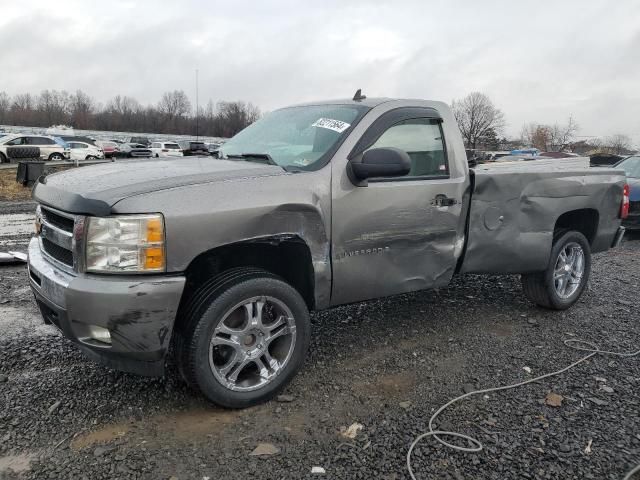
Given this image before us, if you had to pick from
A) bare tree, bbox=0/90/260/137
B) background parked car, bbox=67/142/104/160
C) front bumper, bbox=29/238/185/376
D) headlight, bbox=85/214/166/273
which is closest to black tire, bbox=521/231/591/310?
front bumper, bbox=29/238/185/376

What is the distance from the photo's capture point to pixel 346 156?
3377 mm

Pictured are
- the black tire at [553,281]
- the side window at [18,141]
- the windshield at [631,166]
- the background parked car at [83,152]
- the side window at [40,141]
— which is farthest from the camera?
the background parked car at [83,152]

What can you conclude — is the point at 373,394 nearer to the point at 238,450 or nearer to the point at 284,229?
the point at 238,450

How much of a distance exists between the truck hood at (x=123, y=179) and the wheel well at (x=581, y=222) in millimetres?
3175

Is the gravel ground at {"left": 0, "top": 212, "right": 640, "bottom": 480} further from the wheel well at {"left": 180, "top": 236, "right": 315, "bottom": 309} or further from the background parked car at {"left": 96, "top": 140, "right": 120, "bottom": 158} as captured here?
the background parked car at {"left": 96, "top": 140, "right": 120, "bottom": 158}

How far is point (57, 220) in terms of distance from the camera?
9.74ft

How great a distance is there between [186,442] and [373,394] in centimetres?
121

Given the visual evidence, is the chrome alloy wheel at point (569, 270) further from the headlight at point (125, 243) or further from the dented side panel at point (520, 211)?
the headlight at point (125, 243)

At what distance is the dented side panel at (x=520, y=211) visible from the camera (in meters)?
4.16

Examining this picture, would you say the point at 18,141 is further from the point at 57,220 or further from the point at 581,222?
the point at 581,222

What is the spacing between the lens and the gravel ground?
8.44 feet

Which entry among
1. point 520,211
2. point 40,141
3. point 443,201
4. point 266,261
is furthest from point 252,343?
point 40,141

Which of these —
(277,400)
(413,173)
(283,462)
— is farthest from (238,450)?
(413,173)

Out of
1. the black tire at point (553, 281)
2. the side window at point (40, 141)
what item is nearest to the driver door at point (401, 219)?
the black tire at point (553, 281)
